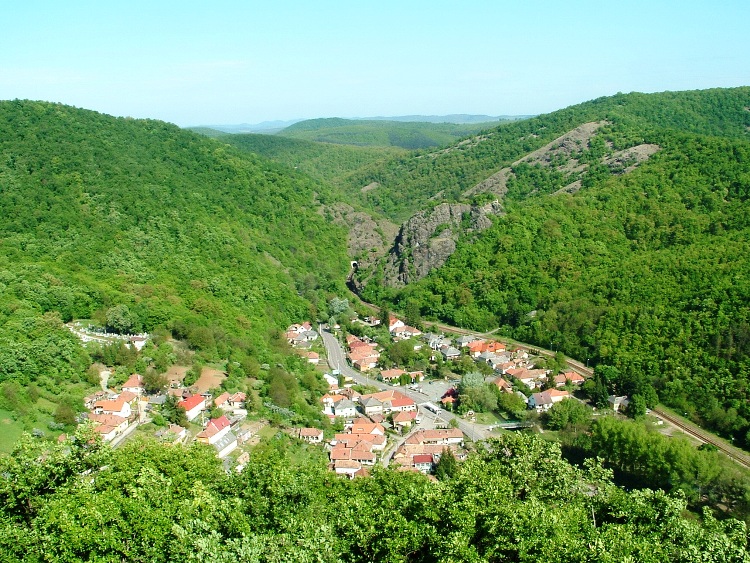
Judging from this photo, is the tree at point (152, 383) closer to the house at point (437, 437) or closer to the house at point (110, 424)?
the house at point (110, 424)

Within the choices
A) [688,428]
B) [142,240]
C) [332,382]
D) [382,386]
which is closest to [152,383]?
[332,382]

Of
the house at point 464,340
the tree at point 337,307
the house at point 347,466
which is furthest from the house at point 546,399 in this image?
the tree at point 337,307

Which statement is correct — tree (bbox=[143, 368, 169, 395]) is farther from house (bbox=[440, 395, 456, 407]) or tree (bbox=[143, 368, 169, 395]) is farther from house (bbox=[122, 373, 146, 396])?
house (bbox=[440, 395, 456, 407])

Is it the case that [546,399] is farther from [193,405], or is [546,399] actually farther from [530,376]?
[193,405]

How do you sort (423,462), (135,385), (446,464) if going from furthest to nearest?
(135,385) → (423,462) → (446,464)

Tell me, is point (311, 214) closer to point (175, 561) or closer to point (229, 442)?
point (229, 442)

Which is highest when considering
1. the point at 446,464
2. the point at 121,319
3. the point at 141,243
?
the point at 141,243

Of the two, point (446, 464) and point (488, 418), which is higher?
point (446, 464)
